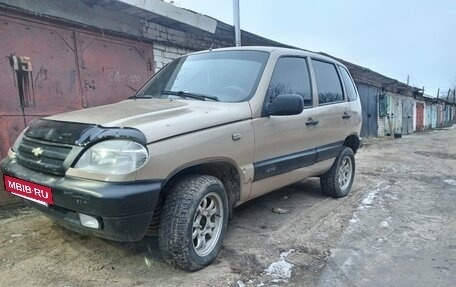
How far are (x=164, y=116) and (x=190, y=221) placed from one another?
83cm

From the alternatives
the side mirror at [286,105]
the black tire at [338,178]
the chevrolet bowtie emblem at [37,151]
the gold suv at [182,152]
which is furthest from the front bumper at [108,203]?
the black tire at [338,178]

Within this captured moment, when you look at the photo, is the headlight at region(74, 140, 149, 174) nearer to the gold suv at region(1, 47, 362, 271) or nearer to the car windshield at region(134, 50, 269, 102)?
the gold suv at region(1, 47, 362, 271)

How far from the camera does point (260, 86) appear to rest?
11.9 ft

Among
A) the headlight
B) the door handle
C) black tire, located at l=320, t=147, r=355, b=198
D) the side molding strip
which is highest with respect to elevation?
the door handle

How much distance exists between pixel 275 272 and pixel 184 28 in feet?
19.8

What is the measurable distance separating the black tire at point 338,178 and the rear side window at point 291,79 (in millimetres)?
1233

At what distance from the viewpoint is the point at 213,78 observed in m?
3.80

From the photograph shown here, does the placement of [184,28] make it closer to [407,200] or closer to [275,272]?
[407,200]

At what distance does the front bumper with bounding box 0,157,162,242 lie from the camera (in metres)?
2.45

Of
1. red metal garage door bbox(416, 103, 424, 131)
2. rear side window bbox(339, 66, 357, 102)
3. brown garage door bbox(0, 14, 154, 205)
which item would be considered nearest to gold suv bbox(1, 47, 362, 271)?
rear side window bbox(339, 66, 357, 102)

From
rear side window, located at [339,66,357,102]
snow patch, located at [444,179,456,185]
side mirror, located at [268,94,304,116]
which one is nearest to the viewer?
side mirror, located at [268,94,304,116]

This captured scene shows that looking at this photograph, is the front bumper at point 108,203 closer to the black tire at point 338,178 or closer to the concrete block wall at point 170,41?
the black tire at point 338,178

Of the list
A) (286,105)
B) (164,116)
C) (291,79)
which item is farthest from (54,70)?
(286,105)

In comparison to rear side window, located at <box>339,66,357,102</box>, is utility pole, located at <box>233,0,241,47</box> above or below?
above
